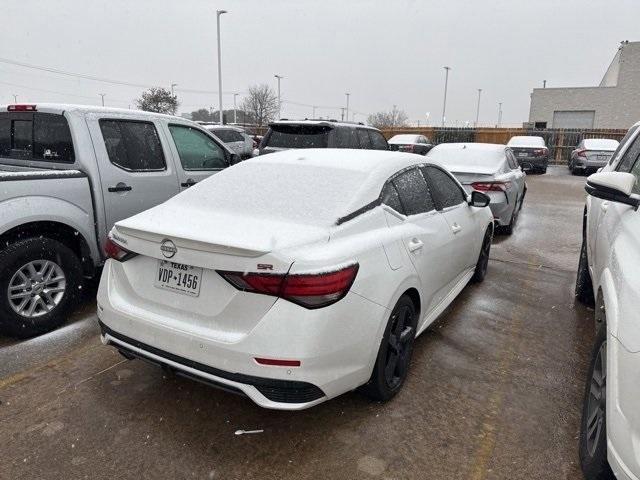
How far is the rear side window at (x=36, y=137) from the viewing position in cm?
423

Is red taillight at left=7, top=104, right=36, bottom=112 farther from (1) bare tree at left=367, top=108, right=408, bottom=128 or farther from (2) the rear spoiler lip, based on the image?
(1) bare tree at left=367, top=108, right=408, bottom=128

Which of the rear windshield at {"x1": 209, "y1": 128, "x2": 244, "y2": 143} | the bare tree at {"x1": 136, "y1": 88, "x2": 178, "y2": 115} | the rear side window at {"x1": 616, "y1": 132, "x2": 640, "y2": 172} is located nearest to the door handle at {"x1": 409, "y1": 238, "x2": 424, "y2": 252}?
the rear side window at {"x1": 616, "y1": 132, "x2": 640, "y2": 172}

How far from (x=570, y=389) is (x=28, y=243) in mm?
4133

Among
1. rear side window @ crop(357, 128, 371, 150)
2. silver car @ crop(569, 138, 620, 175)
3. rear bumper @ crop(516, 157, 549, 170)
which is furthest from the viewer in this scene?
rear bumper @ crop(516, 157, 549, 170)

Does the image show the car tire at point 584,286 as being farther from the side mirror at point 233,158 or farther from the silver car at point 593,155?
the silver car at point 593,155

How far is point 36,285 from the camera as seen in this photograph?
378 cm

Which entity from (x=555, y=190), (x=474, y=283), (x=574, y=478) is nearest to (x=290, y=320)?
(x=574, y=478)

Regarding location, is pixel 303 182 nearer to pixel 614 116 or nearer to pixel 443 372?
pixel 443 372

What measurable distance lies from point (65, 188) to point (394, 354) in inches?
117

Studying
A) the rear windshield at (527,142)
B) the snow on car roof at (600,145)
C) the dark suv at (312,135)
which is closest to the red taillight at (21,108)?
the dark suv at (312,135)

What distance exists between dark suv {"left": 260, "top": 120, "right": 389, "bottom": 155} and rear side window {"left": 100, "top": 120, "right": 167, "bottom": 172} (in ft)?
11.1

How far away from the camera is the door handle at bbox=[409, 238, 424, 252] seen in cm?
307

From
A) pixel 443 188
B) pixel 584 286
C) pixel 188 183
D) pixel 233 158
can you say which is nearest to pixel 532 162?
pixel 584 286

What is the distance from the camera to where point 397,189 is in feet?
10.8
